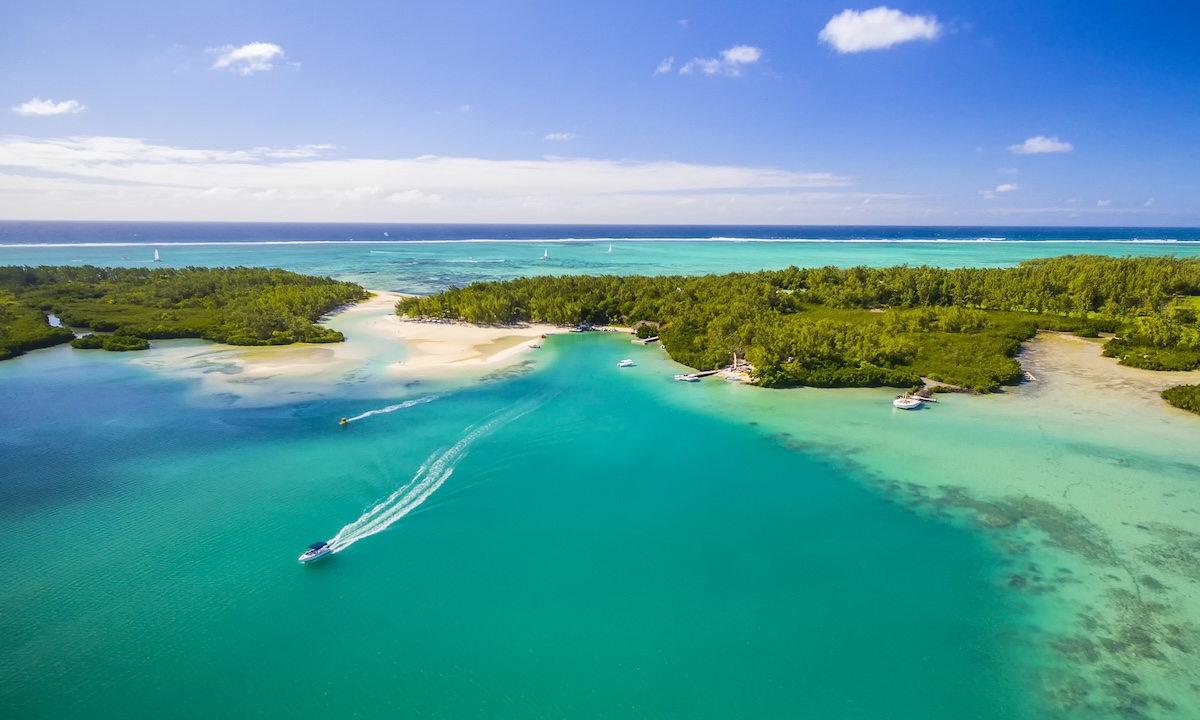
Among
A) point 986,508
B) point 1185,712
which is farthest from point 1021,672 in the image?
point 986,508

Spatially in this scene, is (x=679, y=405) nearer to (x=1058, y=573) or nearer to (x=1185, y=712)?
(x=1058, y=573)

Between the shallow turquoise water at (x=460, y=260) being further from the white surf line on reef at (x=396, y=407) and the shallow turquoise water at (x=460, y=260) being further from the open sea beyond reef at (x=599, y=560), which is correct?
the open sea beyond reef at (x=599, y=560)

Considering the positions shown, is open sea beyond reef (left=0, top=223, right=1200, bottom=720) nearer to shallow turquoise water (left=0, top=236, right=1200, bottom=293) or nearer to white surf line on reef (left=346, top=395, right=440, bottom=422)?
white surf line on reef (left=346, top=395, right=440, bottom=422)

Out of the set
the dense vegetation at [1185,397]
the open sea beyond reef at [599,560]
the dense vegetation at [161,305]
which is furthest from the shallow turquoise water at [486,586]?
the dense vegetation at [161,305]

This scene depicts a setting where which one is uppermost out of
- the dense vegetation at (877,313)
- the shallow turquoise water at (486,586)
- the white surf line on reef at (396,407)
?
the dense vegetation at (877,313)

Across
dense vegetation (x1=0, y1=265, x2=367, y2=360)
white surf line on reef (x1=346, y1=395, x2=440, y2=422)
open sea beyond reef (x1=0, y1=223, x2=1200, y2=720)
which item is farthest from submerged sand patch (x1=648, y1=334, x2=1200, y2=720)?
dense vegetation (x1=0, y1=265, x2=367, y2=360)

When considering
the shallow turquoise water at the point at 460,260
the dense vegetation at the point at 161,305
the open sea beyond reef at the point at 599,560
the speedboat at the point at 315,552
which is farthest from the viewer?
the shallow turquoise water at the point at 460,260
